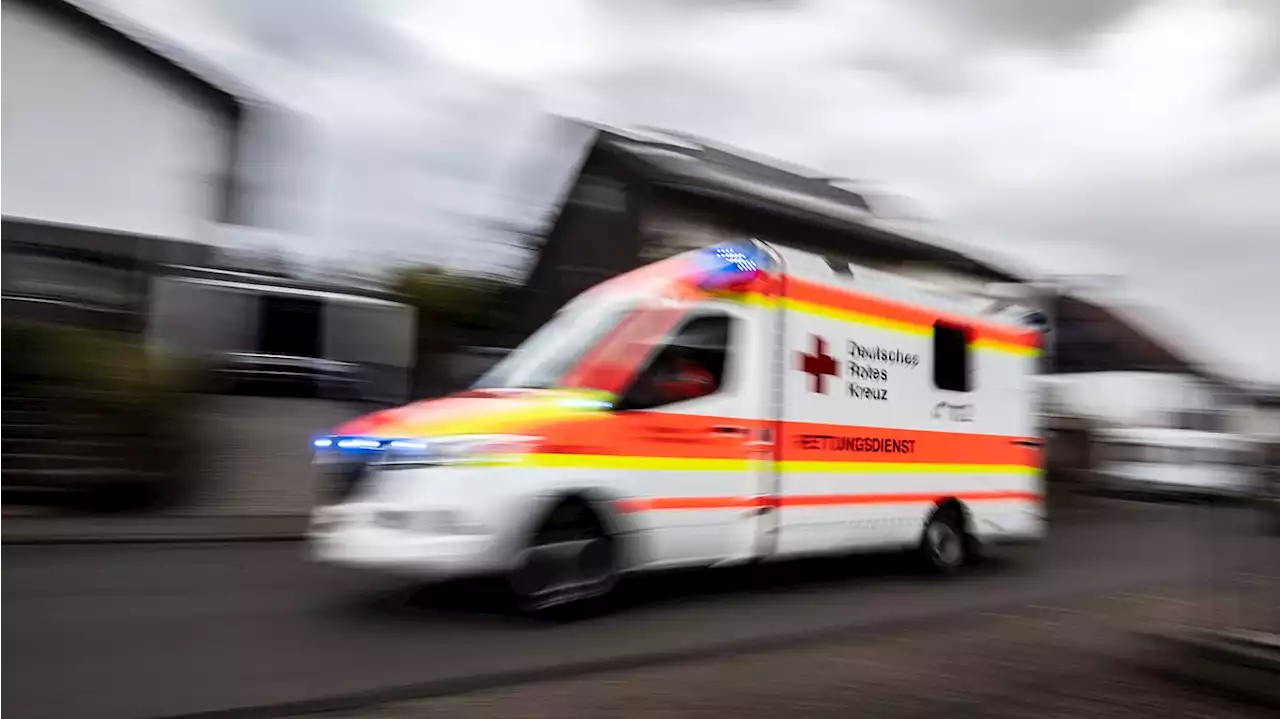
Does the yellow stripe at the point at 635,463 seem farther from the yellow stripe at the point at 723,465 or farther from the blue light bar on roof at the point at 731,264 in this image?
the blue light bar on roof at the point at 731,264

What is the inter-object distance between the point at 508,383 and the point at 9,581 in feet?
12.7

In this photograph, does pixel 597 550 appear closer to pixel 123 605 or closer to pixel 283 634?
pixel 283 634

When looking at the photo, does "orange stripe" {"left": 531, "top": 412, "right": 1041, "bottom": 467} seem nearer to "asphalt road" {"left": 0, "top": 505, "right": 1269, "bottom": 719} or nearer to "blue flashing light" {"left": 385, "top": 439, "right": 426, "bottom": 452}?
"blue flashing light" {"left": 385, "top": 439, "right": 426, "bottom": 452}

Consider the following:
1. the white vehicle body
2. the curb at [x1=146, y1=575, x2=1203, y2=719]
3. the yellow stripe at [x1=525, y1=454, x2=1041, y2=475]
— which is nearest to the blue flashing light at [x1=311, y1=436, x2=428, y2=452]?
the yellow stripe at [x1=525, y1=454, x2=1041, y2=475]

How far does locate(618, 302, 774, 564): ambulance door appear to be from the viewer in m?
7.19

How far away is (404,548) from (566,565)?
99cm

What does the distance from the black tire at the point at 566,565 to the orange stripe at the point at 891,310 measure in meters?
2.34

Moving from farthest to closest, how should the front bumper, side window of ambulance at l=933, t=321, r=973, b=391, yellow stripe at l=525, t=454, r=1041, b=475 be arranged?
side window of ambulance at l=933, t=321, r=973, b=391 < yellow stripe at l=525, t=454, r=1041, b=475 < the front bumper

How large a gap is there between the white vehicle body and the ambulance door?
49.0ft

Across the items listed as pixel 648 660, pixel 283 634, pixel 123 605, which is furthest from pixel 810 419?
pixel 123 605

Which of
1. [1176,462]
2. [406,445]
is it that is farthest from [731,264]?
[1176,462]

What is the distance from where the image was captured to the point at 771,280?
7934 mm

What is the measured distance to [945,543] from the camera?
986 centimetres

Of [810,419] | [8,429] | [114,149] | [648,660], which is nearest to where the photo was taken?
[648,660]
